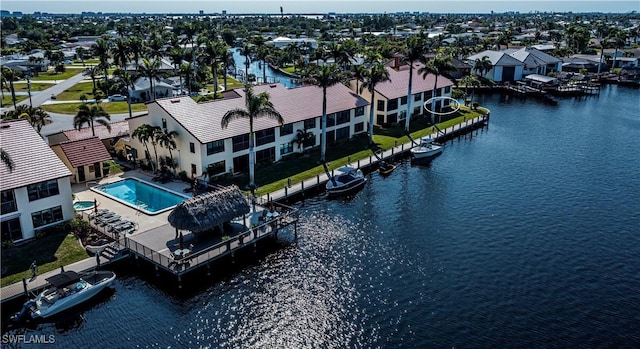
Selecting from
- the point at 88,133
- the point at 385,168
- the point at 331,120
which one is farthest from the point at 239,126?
the point at 88,133

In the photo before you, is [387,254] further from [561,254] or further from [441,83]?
[441,83]

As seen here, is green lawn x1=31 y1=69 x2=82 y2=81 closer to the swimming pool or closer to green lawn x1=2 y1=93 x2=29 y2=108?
green lawn x1=2 y1=93 x2=29 y2=108

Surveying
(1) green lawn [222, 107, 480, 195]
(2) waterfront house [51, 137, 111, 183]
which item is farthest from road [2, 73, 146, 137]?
(1) green lawn [222, 107, 480, 195]

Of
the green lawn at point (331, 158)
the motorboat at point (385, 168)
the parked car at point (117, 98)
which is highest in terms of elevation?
the parked car at point (117, 98)

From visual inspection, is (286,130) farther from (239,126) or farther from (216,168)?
(216,168)

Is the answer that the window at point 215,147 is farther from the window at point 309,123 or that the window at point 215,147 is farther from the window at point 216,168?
the window at point 309,123

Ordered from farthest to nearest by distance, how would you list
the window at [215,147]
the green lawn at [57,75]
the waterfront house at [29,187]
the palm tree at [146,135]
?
the green lawn at [57,75]
the palm tree at [146,135]
the window at [215,147]
the waterfront house at [29,187]

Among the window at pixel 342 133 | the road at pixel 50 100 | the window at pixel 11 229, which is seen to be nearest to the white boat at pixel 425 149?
the window at pixel 342 133
